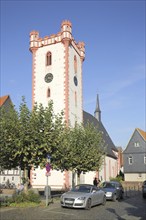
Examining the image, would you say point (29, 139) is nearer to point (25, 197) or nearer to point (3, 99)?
point (25, 197)

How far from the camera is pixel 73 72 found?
4100 cm

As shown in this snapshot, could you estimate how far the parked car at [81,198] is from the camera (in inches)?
683

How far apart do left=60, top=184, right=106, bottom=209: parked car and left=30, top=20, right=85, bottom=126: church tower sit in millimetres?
17788

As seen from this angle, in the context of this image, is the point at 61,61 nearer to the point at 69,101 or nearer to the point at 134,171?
the point at 69,101

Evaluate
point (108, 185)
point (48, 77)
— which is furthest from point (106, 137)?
point (108, 185)

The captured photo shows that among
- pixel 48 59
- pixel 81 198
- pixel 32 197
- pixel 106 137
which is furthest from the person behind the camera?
pixel 106 137

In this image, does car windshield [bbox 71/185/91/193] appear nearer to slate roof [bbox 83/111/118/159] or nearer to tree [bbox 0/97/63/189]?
tree [bbox 0/97/63/189]

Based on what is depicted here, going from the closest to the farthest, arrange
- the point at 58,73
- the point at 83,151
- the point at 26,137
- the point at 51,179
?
1. the point at 26,137
2. the point at 83,151
3. the point at 51,179
4. the point at 58,73

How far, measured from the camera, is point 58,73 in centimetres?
3909

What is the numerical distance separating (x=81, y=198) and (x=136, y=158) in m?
41.2

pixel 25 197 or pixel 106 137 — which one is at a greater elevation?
pixel 106 137

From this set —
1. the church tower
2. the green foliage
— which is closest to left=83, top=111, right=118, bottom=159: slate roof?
the church tower

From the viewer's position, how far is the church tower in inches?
1505

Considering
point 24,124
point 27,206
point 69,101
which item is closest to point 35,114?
point 24,124
